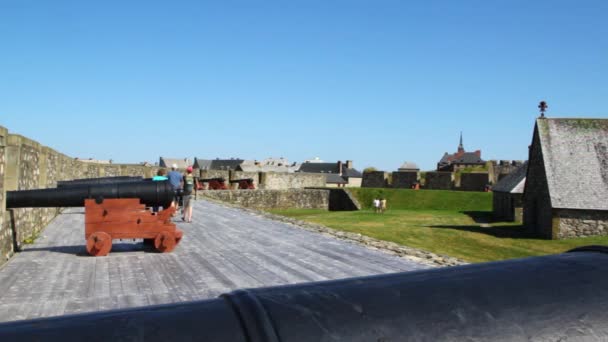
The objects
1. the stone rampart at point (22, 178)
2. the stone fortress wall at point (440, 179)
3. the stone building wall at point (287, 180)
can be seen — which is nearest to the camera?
the stone rampart at point (22, 178)

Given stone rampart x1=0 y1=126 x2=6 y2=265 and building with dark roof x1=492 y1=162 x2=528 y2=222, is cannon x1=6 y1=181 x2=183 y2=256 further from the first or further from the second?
building with dark roof x1=492 y1=162 x2=528 y2=222

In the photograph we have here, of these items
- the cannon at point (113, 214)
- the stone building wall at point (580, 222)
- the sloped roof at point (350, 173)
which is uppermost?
the sloped roof at point (350, 173)

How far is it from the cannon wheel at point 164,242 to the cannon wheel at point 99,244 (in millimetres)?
657

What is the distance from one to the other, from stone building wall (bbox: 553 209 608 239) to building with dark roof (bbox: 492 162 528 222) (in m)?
5.24

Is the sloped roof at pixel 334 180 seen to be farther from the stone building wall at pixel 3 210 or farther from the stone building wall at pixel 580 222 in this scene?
the stone building wall at pixel 3 210

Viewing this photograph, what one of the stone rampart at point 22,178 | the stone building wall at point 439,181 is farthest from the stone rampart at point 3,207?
the stone building wall at point 439,181

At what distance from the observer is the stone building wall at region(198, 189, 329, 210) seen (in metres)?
25.2

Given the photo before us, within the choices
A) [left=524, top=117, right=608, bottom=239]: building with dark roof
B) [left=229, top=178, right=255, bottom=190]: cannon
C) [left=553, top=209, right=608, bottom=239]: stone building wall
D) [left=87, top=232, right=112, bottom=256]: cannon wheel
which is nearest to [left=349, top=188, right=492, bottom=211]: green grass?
[left=229, top=178, right=255, bottom=190]: cannon

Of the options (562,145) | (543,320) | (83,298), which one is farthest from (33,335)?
(562,145)

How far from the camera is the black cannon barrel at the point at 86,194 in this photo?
6.53 m

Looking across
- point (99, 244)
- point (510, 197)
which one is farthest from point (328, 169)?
point (99, 244)

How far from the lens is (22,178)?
24.7 ft

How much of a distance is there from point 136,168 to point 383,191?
17213mm

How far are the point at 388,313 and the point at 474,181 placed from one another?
3827 cm
